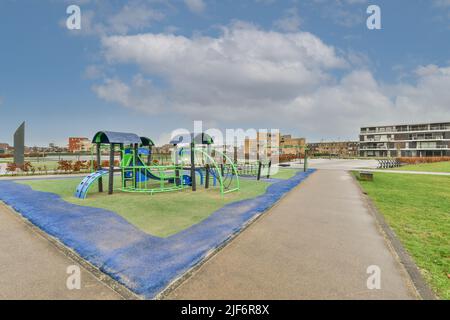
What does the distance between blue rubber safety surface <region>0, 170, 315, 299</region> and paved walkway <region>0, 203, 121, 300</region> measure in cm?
27

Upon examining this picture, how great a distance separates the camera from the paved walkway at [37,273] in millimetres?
3082

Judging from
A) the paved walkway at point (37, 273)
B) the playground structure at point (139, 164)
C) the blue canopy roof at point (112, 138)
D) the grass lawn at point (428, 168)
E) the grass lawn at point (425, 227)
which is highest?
the blue canopy roof at point (112, 138)

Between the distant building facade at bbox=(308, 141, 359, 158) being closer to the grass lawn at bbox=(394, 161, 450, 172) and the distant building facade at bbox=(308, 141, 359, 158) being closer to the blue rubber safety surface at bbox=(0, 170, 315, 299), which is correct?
the grass lawn at bbox=(394, 161, 450, 172)

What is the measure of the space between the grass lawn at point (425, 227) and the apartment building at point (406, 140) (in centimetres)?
7794

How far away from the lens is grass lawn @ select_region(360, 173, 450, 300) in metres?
3.76

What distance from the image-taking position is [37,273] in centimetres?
360

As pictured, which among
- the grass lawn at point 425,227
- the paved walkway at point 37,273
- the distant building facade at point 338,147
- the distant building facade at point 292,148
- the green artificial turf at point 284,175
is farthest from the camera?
the distant building facade at point 338,147

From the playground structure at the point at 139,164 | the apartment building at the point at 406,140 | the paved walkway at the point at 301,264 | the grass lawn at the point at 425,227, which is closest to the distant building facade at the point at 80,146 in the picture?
the playground structure at the point at 139,164

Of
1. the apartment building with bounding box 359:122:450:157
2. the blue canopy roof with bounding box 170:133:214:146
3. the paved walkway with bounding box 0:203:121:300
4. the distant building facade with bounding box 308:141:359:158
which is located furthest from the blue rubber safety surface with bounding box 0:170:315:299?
the distant building facade with bounding box 308:141:359:158

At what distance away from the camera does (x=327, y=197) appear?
9.98 meters

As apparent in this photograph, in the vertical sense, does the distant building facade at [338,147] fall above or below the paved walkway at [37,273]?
above

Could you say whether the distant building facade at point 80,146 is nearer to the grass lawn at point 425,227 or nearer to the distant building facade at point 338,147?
the grass lawn at point 425,227

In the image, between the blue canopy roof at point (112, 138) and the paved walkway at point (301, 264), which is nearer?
the paved walkway at point (301, 264)
